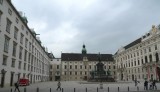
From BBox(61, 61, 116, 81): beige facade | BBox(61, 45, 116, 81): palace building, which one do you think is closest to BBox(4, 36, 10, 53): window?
BBox(61, 45, 116, 81): palace building

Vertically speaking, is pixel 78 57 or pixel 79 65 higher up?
pixel 78 57

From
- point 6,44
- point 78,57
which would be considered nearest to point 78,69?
point 78,57

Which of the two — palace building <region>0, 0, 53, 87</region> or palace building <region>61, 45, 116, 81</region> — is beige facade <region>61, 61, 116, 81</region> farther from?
palace building <region>0, 0, 53, 87</region>

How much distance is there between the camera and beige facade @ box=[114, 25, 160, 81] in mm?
63531

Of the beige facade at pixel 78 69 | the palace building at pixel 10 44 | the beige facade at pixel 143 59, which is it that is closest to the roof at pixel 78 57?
the beige facade at pixel 78 69

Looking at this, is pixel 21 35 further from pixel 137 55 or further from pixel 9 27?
pixel 137 55

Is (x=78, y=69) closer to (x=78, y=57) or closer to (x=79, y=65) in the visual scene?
(x=79, y=65)

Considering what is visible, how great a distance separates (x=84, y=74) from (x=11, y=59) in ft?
250

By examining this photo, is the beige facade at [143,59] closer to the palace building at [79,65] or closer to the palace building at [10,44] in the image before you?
the palace building at [79,65]

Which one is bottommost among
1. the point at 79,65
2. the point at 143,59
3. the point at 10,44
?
the point at 79,65

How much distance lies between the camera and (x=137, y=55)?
79250 mm

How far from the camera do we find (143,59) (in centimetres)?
7356

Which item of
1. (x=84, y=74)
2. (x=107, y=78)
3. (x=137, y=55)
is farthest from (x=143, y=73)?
(x=84, y=74)

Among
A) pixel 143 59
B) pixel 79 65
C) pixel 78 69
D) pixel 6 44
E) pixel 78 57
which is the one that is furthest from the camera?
pixel 78 57
